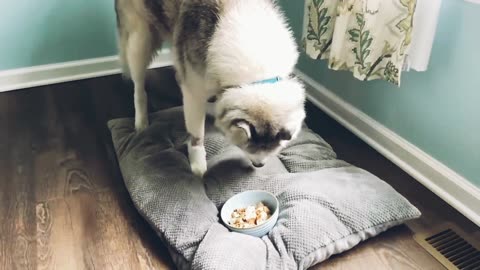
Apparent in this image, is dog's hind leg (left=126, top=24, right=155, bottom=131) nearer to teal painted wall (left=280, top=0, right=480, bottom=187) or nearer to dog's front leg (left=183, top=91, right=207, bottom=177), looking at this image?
dog's front leg (left=183, top=91, right=207, bottom=177)

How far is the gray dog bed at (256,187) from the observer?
1.62 metres

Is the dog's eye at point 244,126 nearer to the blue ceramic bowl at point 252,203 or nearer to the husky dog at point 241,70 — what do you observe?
the husky dog at point 241,70

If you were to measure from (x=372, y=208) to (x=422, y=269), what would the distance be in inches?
10.0

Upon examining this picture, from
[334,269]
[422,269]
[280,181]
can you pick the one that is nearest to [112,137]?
[280,181]

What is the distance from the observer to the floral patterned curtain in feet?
6.00

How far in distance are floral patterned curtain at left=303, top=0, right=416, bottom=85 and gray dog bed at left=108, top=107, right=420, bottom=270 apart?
1.24 ft

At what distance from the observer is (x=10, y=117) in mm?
2555

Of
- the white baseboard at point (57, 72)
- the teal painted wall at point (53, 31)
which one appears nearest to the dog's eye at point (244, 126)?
the white baseboard at point (57, 72)

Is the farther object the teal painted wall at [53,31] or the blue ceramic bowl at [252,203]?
the teal painted wall at [53,31]

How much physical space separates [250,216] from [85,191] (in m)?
0.72

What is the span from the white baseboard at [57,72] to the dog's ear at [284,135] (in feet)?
4.63

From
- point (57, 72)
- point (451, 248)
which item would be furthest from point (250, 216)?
point (57, 72)

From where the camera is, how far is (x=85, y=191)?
6.70ft

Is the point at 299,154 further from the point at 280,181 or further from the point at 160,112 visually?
the point at 160,112
